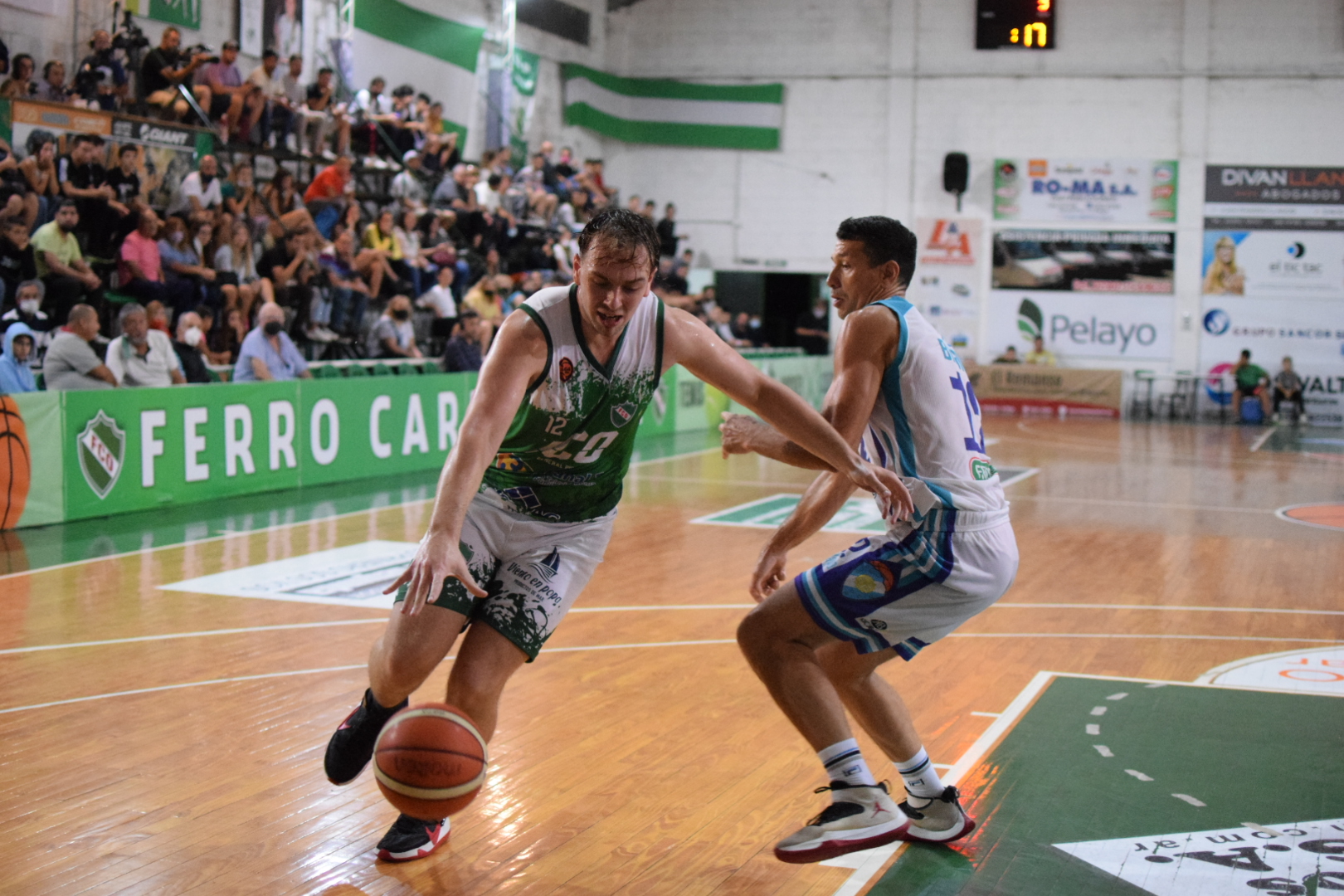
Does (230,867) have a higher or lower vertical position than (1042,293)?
lower

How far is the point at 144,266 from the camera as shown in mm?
12312

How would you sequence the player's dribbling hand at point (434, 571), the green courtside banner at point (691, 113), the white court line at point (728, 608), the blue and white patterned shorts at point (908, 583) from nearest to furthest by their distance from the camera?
1. the player's dribbling hand at point (434, 571)
2. the blue and white patterned shorts at point (908, 583)
3. the white court line at point (728, 608)
4. the green courtside banner at point (691, 113)

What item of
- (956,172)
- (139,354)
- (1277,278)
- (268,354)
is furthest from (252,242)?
(1277,278)

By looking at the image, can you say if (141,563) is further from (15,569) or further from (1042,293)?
(1042,293)

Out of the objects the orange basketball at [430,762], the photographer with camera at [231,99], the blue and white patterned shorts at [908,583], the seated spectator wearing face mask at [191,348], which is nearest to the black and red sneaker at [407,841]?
the orange basketball at [430,762]

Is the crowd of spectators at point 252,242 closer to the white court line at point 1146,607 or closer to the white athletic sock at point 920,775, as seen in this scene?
the white court line at point 1146,607

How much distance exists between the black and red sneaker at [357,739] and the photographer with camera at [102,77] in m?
11.5

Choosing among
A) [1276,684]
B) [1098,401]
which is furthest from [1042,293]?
[1276,684]

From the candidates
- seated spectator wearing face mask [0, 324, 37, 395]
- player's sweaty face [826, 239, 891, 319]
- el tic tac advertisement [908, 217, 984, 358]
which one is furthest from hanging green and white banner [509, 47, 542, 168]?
player's sweaty face [826, 239, 891, 319]

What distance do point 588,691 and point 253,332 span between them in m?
7.23

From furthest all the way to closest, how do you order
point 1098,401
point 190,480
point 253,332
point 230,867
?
point 1098,401
point 253,332
point 190,480
point 230,867

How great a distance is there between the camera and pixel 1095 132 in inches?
1053

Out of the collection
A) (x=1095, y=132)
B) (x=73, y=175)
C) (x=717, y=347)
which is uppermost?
(x=1095, y=132)

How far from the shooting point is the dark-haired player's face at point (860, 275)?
13.0ft
